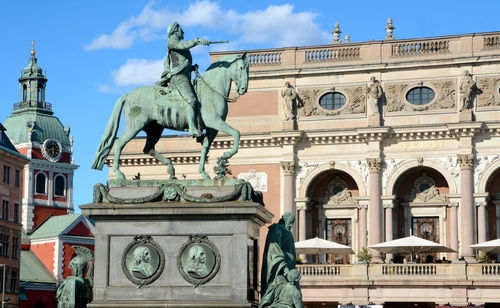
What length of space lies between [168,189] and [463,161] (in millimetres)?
45952

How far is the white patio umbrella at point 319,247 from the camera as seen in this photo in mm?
59906

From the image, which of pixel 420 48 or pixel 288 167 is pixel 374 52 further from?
pixel 288 167

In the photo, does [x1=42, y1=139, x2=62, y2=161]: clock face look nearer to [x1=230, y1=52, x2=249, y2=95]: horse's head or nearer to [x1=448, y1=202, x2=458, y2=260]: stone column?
[x1=448, y1=202, x2=458, y2=260]: stone column

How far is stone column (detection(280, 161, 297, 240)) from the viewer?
65875 millimetres

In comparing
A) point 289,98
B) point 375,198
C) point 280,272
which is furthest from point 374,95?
point 280,272

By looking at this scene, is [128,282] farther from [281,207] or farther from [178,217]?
[281,207]

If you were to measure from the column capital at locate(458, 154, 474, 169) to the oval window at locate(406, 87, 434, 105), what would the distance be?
413 cm

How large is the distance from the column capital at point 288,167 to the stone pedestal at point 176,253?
4664 centimetres

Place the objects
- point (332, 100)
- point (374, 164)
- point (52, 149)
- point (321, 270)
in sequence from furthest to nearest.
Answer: point (52, 149), point (332, 100), point (374, 164), point (321, 270)

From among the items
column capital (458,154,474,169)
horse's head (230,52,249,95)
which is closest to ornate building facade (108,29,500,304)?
column capital (458,154,474,169)

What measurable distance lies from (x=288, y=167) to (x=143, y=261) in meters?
47.3

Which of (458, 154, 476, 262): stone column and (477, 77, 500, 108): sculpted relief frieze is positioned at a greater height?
(477, 77, 500, 108): sculpted relief frieze

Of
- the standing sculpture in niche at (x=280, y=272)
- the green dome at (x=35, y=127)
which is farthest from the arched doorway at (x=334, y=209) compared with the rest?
the green dome at (x=35, y=127)

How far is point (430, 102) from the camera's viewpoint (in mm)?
64125
